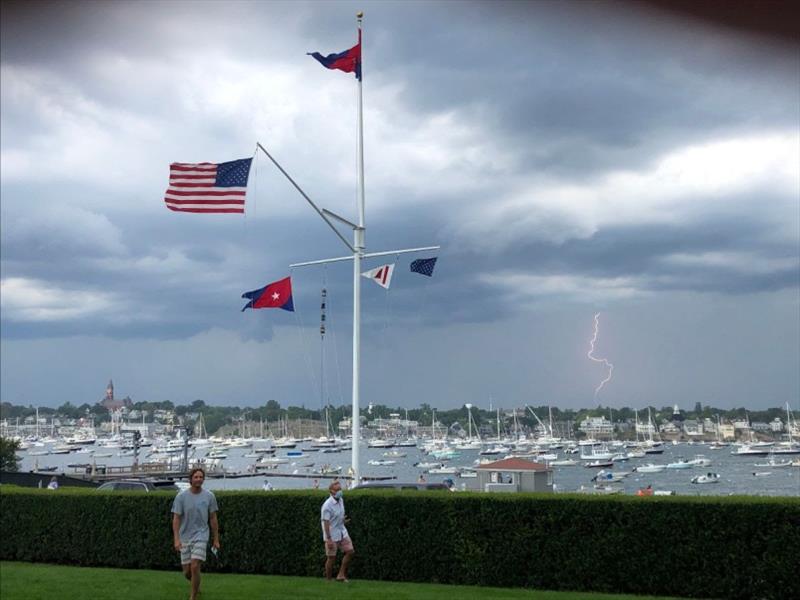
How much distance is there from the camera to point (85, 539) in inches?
750

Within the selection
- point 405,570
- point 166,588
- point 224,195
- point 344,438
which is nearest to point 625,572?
point 405,570

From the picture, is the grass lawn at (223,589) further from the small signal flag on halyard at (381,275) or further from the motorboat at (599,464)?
the motorboat at (599,464)

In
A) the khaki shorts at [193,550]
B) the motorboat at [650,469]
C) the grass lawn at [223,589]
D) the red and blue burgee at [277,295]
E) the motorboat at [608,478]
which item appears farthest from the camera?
the motorboat at [650,469]

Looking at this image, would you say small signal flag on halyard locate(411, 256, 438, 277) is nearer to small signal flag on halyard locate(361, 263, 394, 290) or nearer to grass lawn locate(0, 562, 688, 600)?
small signal flag on halyard locate(361, 263, 394, 290)

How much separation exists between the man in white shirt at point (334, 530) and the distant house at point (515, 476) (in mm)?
10154

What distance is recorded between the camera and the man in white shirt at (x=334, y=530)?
15461mm

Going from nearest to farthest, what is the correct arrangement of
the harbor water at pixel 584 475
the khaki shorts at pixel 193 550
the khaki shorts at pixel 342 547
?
the khaki shorts at pixel 193 550, the khaki shorts at pixel 342 547, the harbor water at pixel 584 475

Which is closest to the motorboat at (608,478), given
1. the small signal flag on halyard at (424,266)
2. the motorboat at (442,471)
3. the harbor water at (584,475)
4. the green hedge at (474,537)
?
the harbor water at (584,475)

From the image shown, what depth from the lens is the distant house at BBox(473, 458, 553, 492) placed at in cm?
2636

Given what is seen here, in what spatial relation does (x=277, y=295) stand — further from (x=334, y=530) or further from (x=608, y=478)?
(x=608, y=478)

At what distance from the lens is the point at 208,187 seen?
19281 millimetres

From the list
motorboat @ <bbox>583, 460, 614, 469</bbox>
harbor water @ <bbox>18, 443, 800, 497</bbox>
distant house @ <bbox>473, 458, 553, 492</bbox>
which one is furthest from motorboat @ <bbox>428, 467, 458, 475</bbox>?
distant house @ <bbox>473, 458, 553, 492</bbox>

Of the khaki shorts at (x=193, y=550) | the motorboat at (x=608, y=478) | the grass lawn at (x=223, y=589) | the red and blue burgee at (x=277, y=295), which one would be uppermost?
the red and blue burgee at (x=277, y=295)

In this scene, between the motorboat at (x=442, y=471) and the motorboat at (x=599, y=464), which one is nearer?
the motorboat at (x=442, y=471)
